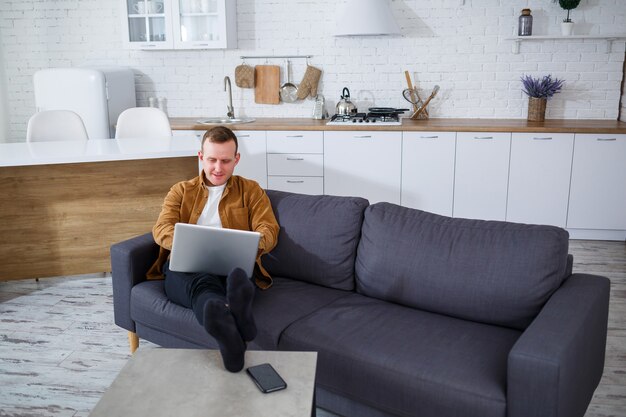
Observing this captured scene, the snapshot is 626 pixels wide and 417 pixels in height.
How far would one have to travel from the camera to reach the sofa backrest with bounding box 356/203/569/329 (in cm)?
229

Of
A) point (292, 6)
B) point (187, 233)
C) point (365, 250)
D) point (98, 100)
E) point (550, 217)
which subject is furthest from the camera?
point (292, 6)

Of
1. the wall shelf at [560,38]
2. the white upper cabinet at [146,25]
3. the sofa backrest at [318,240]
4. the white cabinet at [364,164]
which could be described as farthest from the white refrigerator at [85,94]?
the wall shelf at [560,38]

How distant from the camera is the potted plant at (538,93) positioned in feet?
16.9

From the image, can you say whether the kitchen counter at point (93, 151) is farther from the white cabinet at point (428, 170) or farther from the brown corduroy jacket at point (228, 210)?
the white cabinet at point (428, 170)

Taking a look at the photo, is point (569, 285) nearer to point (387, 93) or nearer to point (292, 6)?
point (387, 93)

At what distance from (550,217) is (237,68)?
3.03m

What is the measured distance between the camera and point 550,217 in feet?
16.0

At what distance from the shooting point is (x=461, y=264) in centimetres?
241

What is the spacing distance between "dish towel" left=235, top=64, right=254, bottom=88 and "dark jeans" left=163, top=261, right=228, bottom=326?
10.7 ft

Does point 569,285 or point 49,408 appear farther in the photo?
point 49,408

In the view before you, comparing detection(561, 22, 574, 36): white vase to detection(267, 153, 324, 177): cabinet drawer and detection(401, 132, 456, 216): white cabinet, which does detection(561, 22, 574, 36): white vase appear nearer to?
detection(401, 132, 456, 216): white cabinet

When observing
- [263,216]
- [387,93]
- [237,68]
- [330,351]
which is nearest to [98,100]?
[237,68]

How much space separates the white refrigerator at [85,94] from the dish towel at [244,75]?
108 centimetres

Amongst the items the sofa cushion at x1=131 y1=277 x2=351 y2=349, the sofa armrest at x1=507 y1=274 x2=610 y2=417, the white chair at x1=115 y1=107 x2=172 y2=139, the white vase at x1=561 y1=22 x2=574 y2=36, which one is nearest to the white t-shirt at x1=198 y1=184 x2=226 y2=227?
the sofa cushion at x1=131 y1=277 x2=351 y2=349
